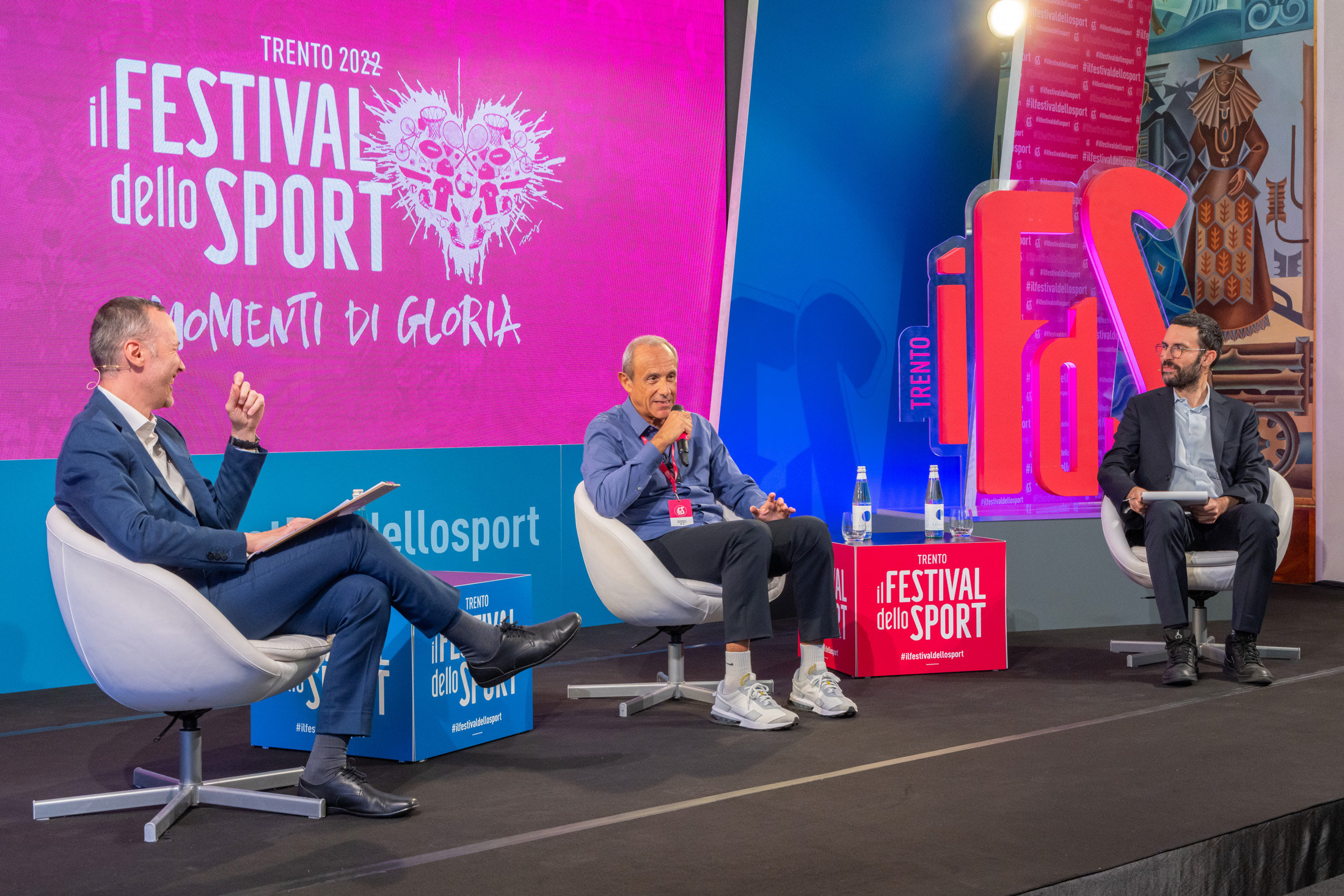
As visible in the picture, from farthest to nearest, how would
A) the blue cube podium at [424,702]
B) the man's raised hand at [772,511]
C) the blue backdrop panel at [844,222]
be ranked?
the blue backdrop panel at [844,222]
the man's raised hand at [772,511]
the blue cube podium at [424,702]

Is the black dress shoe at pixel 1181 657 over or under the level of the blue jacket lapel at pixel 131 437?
under

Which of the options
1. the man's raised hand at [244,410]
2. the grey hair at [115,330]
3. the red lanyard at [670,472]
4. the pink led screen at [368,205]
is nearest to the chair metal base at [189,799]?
the man's raised hand at [244,410]

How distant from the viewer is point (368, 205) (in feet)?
14.9

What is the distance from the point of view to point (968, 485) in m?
5.20

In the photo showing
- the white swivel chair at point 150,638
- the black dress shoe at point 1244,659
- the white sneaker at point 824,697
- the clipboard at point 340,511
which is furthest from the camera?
the black dress shoe at point 1244,659

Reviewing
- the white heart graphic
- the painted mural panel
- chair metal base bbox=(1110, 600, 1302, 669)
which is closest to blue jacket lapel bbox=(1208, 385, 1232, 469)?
chair metal base bbox=(1110, 600, 1302, 669)

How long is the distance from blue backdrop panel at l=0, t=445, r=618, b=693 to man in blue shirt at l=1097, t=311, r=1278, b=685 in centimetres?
218

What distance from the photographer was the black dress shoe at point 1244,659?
3783 millimetres

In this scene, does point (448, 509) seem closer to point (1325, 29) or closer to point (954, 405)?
point (954, 405)

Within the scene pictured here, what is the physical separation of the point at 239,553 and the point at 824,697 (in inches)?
68.2

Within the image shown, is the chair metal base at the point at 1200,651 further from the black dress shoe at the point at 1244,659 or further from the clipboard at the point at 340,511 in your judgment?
the clipboard at the point at 340,511

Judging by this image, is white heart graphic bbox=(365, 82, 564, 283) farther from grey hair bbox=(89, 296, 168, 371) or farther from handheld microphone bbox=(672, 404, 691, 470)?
grey hair bbox=(89, 296, 168, 371)

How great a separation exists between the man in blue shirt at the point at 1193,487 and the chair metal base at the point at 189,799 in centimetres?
276

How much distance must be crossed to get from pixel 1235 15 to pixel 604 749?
18.2ft
